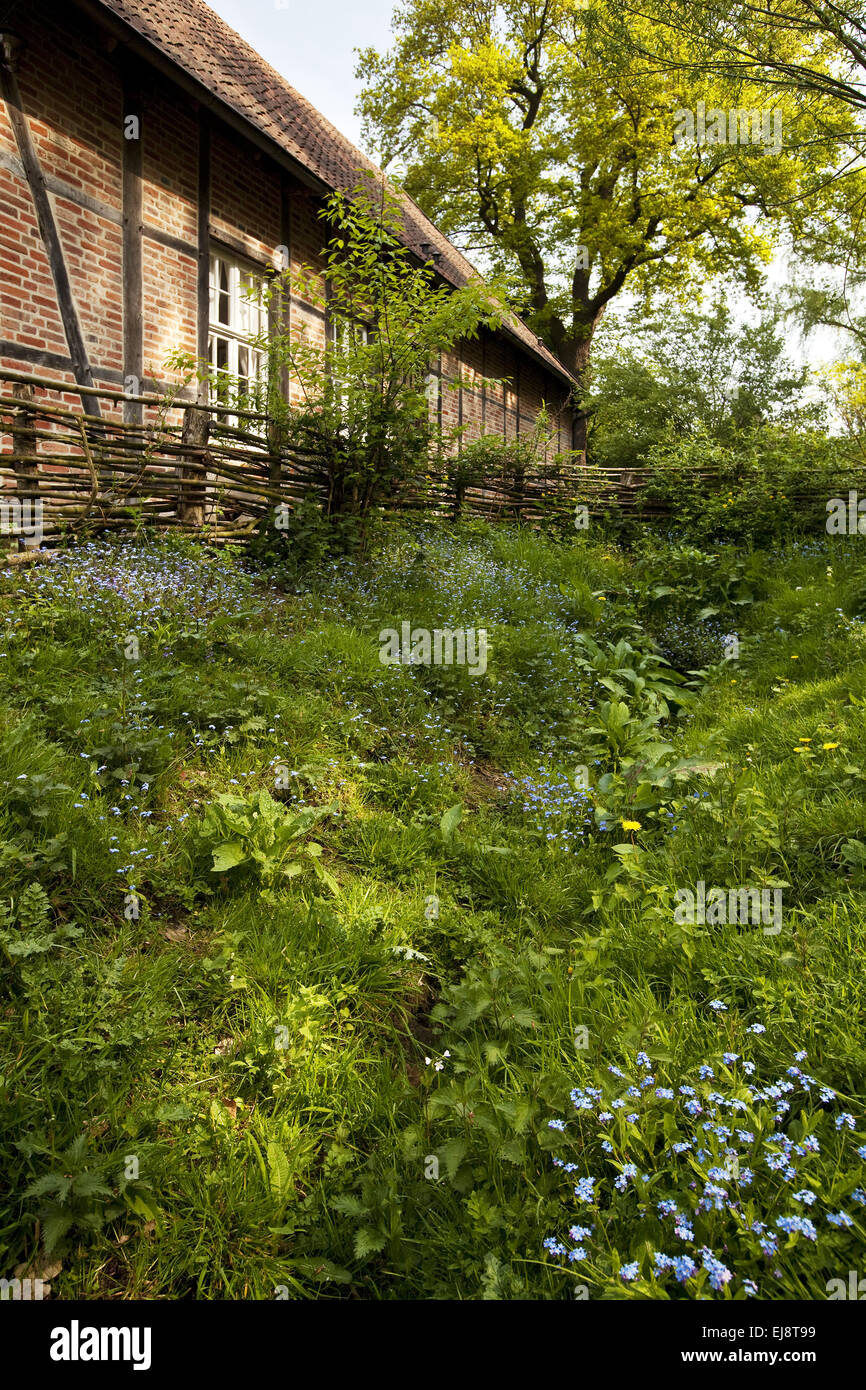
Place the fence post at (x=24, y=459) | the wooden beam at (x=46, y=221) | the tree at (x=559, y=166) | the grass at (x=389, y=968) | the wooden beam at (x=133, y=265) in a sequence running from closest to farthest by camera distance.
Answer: the grass at (x=389, y=968)
the fence post at (x=24, y=459)
the wooden beam at (x=46, y=221)
the wooden beam at (x=133, y=265)
the tree at (x=559, y=166)

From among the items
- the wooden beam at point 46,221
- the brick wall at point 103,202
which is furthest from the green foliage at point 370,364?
the wooden beam at point 46,221

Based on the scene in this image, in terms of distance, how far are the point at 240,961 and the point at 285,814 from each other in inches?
33.4

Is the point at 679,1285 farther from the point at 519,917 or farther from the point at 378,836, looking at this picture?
the point at 378,836

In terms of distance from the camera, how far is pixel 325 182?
30.9ft

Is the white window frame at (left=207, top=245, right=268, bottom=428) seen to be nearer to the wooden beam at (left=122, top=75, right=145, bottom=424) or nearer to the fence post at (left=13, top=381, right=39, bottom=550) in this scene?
the wooden beam at (left=122, top=75, right=145, bottom=424)

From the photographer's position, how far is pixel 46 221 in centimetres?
668

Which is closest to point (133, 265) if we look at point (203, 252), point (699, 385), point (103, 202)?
point (103, 202)

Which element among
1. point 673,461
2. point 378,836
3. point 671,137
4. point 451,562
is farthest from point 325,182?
point 671,137

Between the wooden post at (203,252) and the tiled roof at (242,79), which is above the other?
the tiled roof at (242,79)

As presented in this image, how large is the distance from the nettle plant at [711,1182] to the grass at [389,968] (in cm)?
1

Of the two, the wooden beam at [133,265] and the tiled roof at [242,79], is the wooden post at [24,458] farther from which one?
the tiled roof at [242,79]

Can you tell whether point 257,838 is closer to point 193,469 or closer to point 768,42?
point 193,469

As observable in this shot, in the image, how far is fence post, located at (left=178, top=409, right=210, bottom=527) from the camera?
682 centimetres

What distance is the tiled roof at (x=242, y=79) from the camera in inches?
286
